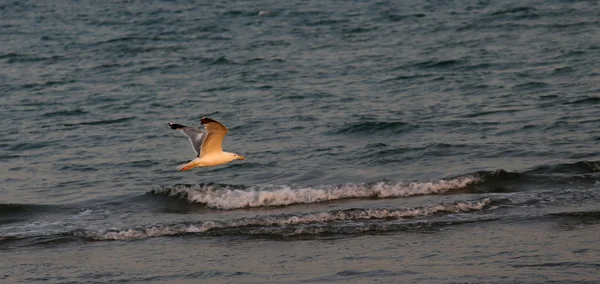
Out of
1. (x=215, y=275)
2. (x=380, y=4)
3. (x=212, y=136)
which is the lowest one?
(x=215, y=275)

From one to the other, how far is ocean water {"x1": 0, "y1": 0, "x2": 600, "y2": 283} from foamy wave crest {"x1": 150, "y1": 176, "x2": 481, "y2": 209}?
4cm

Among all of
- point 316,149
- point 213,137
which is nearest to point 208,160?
point 213,137

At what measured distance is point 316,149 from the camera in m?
15.8

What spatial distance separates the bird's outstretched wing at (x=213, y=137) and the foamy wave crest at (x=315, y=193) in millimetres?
1666

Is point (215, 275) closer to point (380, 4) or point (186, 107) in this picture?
point (186, 107)

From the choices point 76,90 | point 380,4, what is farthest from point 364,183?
point 380,4

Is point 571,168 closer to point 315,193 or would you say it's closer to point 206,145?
point 315,193

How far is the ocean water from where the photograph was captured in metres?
10.7

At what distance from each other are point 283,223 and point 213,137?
1341 millimetres

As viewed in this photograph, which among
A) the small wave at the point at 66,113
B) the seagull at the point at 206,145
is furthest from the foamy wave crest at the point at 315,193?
the small wave at the point at 66,113

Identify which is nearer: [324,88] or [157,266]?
[157,266]

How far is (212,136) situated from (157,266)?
1802 millimetres

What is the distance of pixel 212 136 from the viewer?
38.7 ft

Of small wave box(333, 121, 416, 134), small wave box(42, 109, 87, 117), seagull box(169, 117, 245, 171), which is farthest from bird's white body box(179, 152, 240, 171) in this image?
small wave box(42, 109, 87, 117)
